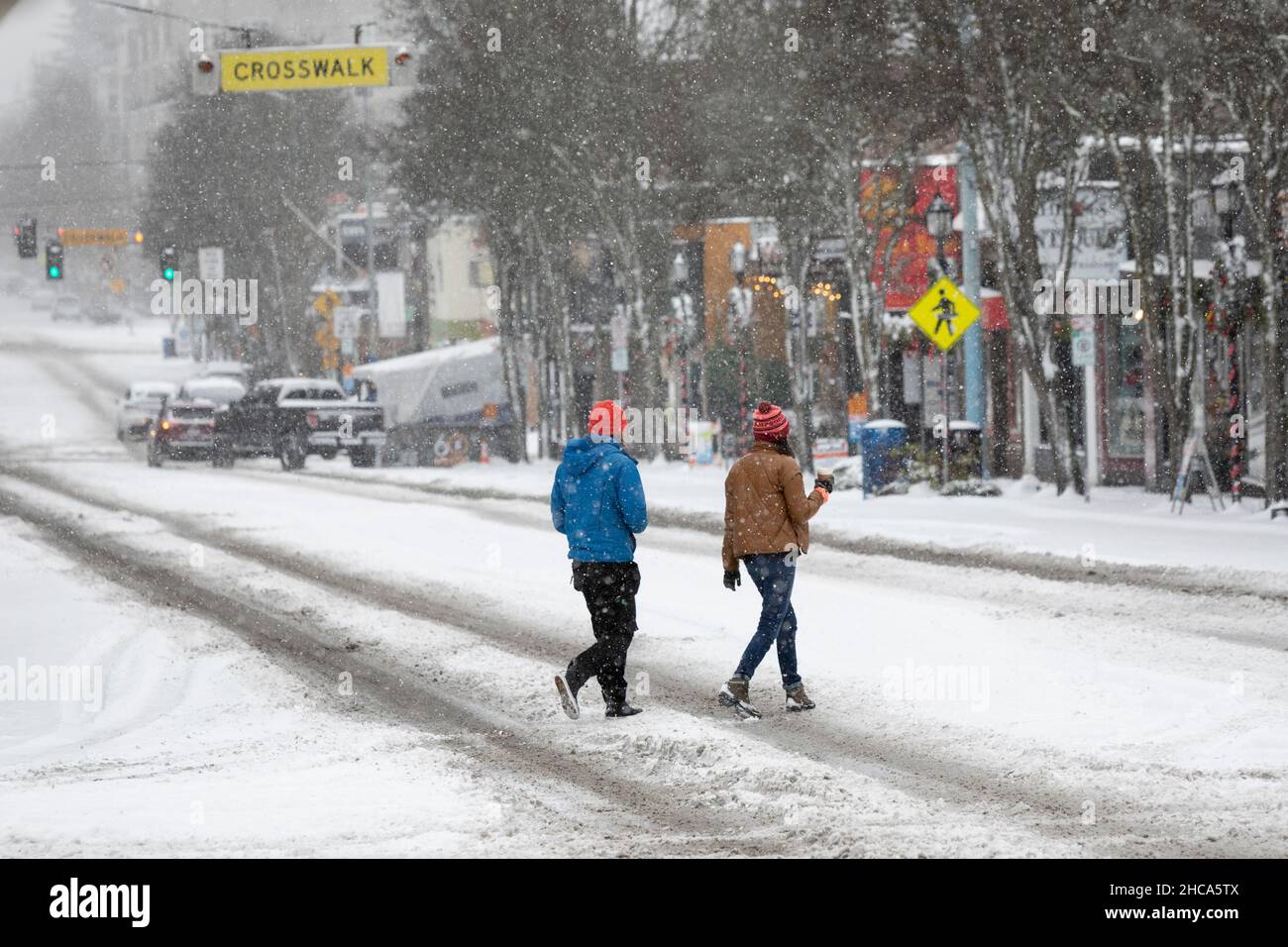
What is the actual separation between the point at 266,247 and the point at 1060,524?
53279 mm

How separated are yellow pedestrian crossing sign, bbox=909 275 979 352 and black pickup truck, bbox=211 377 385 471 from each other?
1704cm

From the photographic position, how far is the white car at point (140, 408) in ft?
175

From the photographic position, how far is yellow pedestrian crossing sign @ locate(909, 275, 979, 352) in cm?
2780

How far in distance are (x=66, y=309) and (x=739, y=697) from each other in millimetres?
121124

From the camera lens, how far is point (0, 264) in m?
164

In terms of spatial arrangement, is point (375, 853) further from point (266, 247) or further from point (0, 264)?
point (0, 264)

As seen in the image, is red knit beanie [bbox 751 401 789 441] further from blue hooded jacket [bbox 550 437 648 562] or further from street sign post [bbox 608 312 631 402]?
street sign post [bbox 608 312 631 402]

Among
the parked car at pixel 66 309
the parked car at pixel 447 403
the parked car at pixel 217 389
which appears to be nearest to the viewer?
the parked car at pixel 447 403

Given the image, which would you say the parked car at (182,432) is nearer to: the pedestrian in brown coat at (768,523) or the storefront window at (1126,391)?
the storefront window at (1126,391)

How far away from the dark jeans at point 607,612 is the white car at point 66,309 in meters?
120

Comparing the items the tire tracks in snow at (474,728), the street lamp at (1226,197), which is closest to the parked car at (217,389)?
the tire tracks in snow at (474,728)

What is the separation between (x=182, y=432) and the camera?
1662 inches

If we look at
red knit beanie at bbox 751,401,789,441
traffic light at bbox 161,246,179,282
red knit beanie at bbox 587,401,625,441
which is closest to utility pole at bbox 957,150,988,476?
red knit beanie at bbox 751,401,789,441
